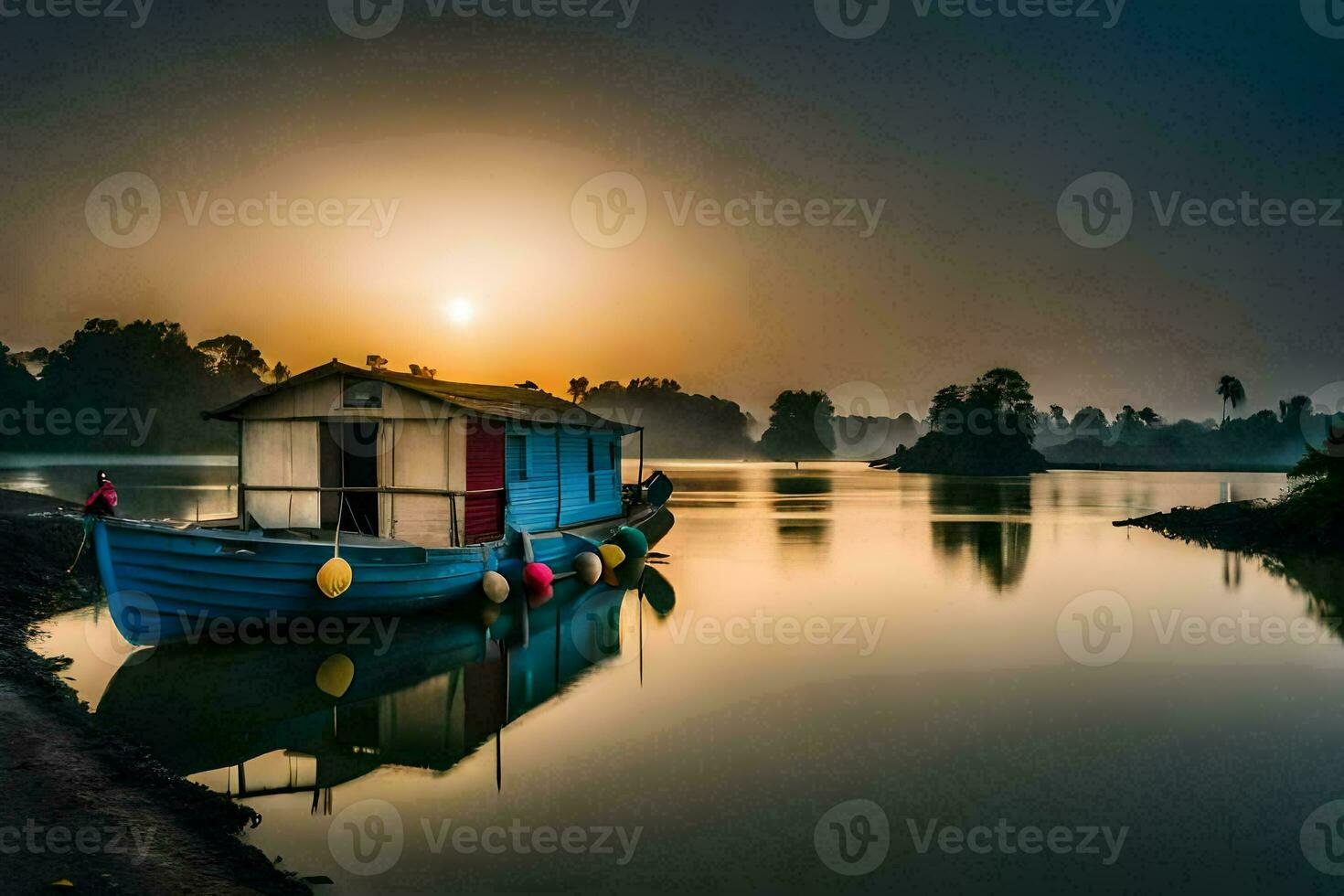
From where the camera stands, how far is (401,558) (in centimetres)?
1543

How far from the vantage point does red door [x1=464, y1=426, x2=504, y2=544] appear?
57.4 feet

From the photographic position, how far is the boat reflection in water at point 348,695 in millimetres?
9492

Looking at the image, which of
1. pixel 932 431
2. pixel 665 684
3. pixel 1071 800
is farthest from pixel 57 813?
pixel 932 431

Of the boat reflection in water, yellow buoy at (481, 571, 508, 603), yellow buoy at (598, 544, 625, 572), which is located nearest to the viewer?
the boat reflection in water

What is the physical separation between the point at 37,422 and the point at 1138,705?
152 m
